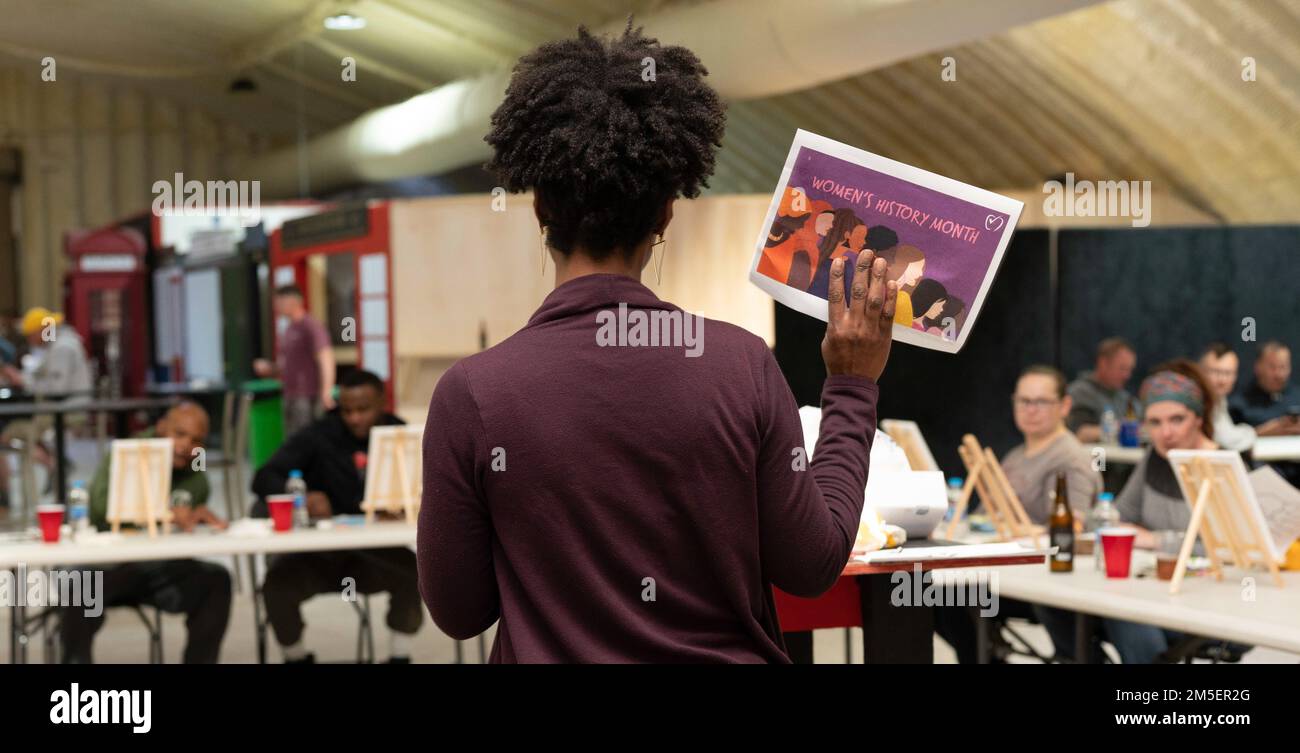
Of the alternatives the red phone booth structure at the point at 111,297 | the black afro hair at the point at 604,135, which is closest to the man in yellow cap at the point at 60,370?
the red phone booth structure at the point at 111,297

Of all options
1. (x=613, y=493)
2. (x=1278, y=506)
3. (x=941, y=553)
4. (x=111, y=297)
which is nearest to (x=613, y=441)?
(x=613, y=493)

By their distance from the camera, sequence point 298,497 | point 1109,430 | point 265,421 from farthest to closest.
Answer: point 265,421 → point 1109,430 → point 298,497

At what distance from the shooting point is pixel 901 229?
184 centimetres

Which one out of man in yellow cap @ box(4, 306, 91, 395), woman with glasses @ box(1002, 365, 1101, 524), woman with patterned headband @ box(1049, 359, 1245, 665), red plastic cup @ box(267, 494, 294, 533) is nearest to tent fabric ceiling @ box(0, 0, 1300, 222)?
man in yellow cap @ box(4, 306, 91, 395)

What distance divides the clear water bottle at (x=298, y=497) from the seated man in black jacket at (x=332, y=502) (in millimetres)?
156

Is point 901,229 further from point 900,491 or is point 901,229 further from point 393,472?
point 393,472

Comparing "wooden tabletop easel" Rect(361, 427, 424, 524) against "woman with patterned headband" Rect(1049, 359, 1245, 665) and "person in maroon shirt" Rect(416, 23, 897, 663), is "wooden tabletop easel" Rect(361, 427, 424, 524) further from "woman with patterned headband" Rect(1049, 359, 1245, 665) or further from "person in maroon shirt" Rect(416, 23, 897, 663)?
"person in maroon shirt" Rect(416, 23, 897, 663)

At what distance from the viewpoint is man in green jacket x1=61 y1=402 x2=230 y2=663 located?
5.39 meters

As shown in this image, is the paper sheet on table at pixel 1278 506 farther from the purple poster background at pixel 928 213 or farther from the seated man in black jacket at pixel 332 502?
the seated man in black jacket at pixel 332 502

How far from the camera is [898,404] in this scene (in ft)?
28.9

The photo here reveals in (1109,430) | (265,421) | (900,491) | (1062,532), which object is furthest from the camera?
(265,421)

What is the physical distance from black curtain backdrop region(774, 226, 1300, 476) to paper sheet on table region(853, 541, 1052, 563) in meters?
6.08

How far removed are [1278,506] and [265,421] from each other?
34.1ft
